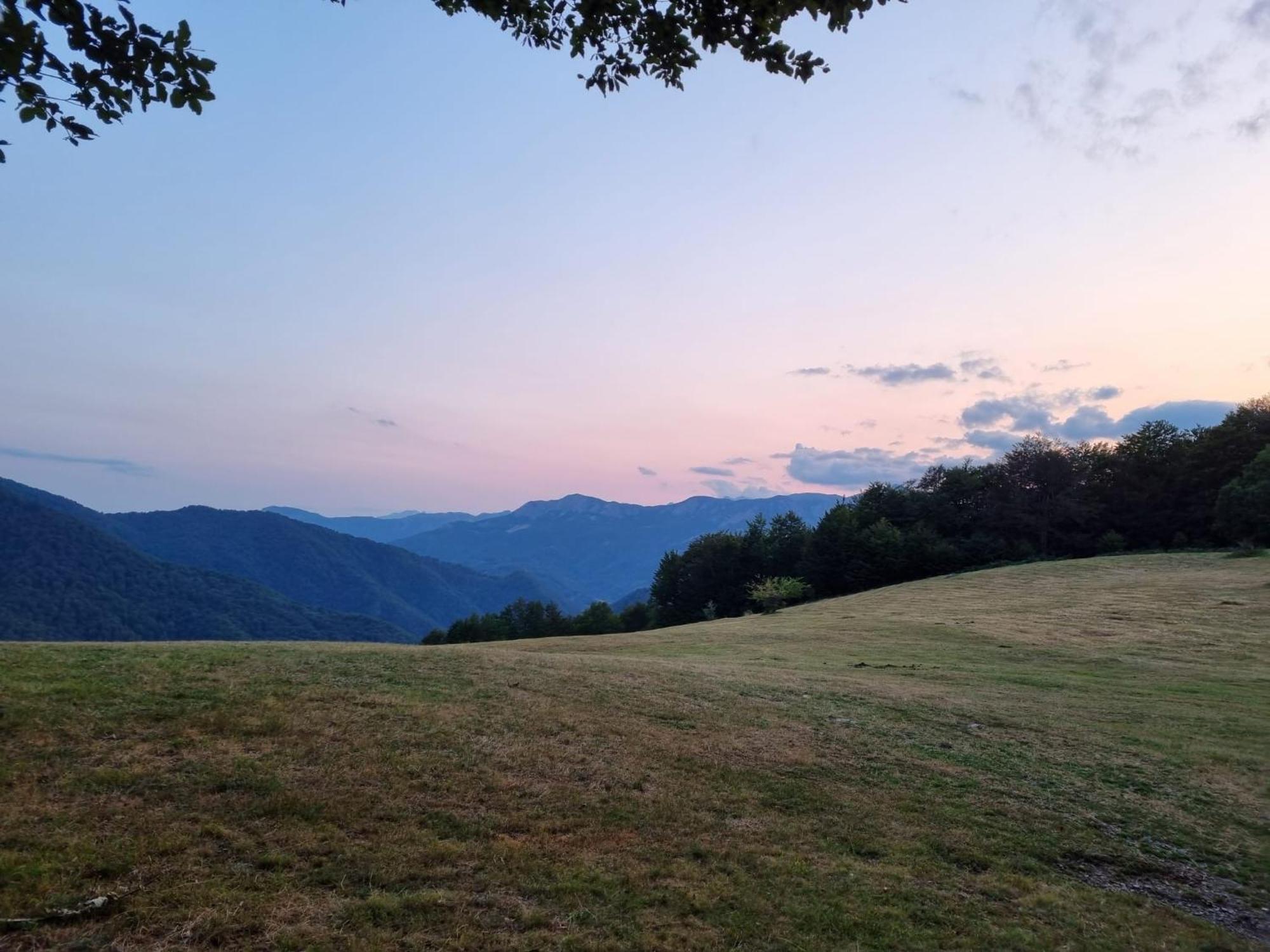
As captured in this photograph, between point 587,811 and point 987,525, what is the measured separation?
8243cm

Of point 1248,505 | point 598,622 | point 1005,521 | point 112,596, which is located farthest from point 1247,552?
point 112,596

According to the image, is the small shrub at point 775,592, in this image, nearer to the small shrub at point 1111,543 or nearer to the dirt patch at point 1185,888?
the small shrub at point 1111,543

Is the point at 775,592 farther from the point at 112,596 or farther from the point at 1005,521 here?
the point at 112,596

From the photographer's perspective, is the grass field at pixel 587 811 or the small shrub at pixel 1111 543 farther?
the small shrub at pixel 1111 543

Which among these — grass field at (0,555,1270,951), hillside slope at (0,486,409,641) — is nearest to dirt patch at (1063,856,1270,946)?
grass field at (0,555,1270,951)

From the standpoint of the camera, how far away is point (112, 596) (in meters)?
165

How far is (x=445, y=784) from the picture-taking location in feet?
26.3

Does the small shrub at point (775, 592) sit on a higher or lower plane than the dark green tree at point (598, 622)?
higher

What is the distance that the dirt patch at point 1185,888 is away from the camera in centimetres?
714

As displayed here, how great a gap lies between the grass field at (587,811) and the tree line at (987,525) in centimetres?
4614

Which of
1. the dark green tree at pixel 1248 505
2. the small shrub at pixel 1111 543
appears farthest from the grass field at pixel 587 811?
the small shrub at pixel 1111 543

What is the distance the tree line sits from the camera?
70.2m

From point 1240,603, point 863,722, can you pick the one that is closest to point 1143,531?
point 1240,603

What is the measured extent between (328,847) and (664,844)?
3250 mm
